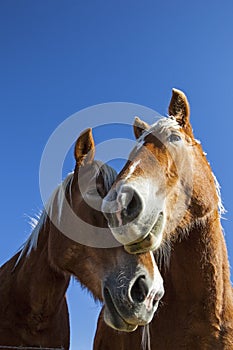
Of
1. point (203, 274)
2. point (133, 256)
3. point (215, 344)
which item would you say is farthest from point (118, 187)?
point (215, 344)

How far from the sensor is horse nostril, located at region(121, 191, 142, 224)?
11.2 ft

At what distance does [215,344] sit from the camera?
398 centimetres

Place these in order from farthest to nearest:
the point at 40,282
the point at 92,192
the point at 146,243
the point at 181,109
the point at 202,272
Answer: the point at 40,282, the point at 92,192, the point at 181,109, the point at 202,272, the point at 146,243

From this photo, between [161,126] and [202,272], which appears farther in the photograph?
[161,126]

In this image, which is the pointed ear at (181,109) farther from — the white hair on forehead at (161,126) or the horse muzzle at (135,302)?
the horse muzzle at (135,302)

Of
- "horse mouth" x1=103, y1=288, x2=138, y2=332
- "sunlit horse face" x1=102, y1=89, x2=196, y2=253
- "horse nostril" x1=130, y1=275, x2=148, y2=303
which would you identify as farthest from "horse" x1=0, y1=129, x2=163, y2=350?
"sunlit horse face" x1=102, y1=89, x2=196, y2=253

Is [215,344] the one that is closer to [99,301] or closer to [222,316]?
[222,316]

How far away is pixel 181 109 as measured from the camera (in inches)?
183

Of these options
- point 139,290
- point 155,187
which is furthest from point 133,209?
point 139,290

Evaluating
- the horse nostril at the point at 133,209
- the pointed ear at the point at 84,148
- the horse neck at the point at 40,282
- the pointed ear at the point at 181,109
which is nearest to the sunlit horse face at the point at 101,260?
the pointed ear at the point at 84,148

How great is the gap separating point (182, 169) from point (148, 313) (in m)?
1.29

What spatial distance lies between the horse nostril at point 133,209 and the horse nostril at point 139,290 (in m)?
0.66

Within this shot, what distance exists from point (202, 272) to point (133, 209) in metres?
1.22

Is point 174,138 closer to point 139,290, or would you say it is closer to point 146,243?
point 146,243
